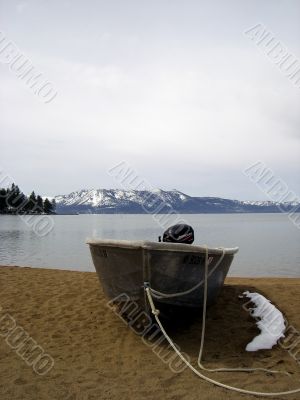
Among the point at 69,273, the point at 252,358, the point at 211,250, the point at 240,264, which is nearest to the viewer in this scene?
the point at 252,358

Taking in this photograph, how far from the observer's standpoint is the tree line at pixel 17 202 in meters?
121

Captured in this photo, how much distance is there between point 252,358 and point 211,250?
6.69 feet

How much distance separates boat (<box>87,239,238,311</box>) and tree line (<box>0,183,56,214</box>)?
11721 cm

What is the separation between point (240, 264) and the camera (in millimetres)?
25984

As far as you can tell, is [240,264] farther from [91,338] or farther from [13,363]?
[13,363]

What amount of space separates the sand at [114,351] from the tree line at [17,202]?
376ft

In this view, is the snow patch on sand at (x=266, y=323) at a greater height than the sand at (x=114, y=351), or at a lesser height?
greater

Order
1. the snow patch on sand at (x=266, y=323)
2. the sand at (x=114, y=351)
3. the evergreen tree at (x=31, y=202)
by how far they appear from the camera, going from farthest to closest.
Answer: the evergreen tree at (x=31, y=202) → the snow patch on sand at (x=266, y=323) → the sand at (x=114, y=351)

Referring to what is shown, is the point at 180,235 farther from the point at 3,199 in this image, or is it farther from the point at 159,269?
the point at 3,199

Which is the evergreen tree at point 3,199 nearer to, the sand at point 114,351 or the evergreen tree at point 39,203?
the evergreen tree at point 39,203

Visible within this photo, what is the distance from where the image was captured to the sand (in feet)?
20.5

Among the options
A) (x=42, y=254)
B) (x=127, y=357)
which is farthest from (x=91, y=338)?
(x=42, y=254)

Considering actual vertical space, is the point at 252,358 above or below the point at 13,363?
above

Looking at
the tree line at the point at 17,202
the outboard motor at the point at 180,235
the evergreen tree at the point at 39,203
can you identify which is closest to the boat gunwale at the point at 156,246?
the outboard motor at the point at 180,235
